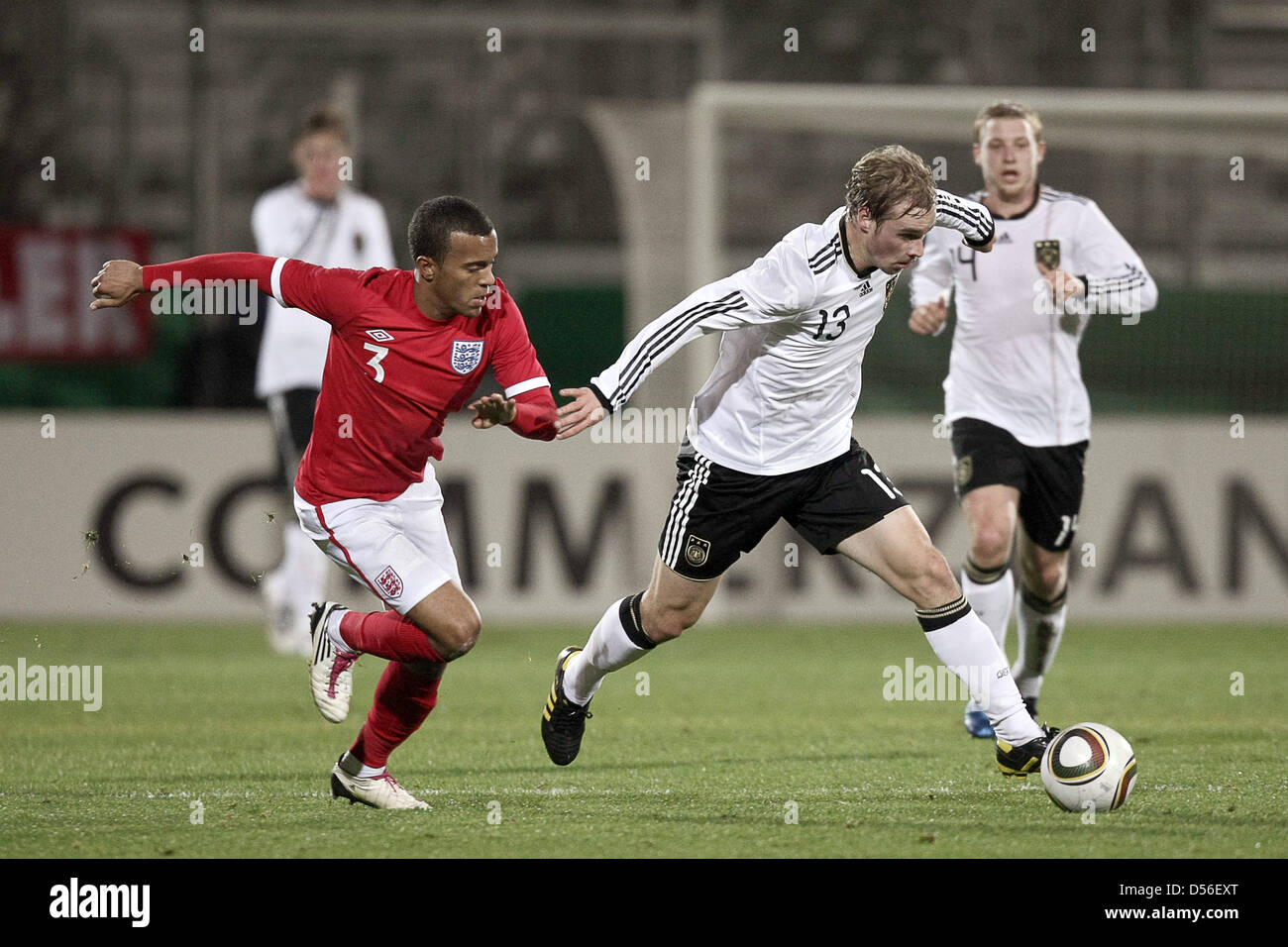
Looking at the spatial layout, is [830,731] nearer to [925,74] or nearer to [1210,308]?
[1210,308]

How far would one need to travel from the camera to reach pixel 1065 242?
6.98 meters

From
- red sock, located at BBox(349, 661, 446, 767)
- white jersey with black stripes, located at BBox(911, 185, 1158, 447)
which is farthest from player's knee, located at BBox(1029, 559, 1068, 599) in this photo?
red sock, located at BBox(349, 661, 446, 767)

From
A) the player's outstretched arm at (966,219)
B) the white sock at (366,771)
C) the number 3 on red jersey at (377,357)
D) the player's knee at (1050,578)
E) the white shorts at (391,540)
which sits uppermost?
the player's outstretched arm at (966,219)

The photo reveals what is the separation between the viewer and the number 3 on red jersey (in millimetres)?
5363

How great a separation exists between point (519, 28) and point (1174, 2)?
6.26 m

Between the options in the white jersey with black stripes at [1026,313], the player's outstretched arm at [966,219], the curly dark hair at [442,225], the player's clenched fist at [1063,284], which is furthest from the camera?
the white jersey with black stripes at [1026,313]

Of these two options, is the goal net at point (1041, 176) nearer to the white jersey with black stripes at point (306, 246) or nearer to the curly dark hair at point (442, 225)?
the white jersey with black stripes at point (306, 246)

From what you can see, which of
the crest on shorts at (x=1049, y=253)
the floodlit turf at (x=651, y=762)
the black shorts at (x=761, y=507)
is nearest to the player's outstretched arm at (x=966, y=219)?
the black shorts at (x=761, y=507)

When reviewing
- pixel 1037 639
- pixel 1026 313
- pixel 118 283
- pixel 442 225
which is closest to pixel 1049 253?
pixel 1026 313

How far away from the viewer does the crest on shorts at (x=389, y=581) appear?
531 cm

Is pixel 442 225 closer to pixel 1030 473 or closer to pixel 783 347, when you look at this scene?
pixel 783 347

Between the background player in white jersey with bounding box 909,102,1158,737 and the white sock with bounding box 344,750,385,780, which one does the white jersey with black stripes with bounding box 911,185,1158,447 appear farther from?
the white sock with bounding box 344,750,385,780

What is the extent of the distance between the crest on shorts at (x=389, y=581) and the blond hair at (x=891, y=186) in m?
1.70
